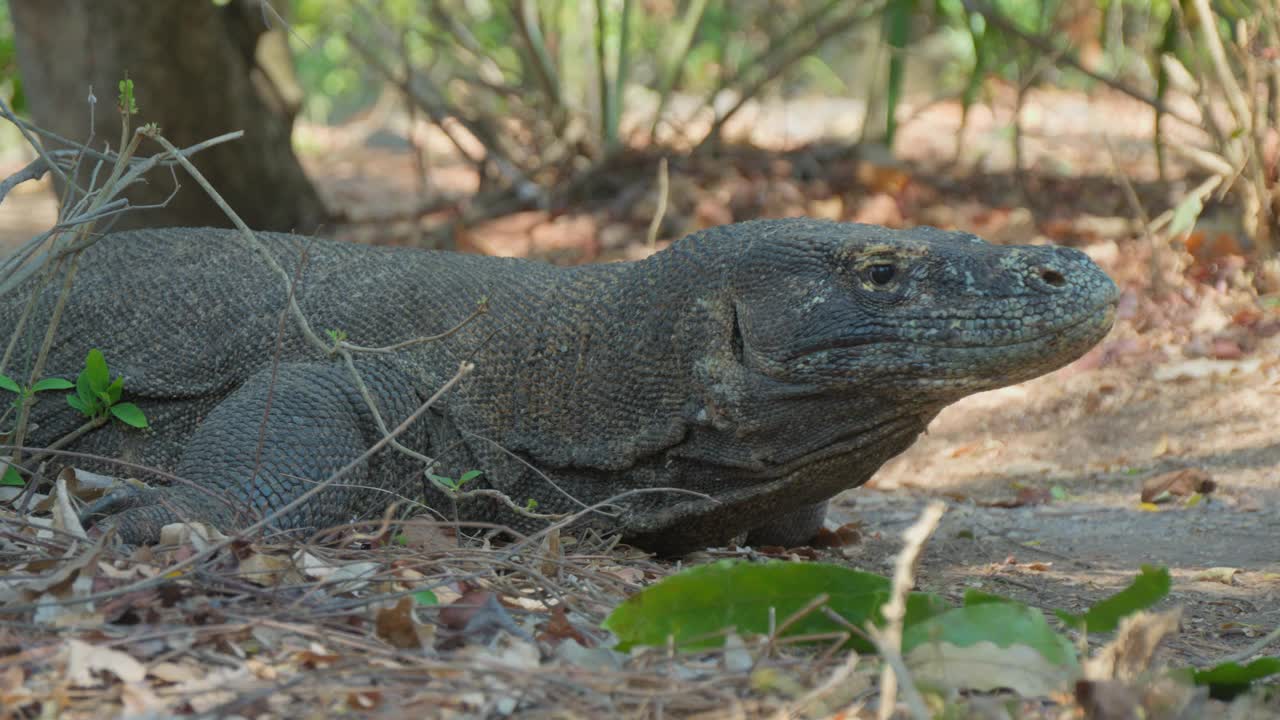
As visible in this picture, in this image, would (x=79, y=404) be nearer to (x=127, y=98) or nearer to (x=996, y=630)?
(x=127, y=98)

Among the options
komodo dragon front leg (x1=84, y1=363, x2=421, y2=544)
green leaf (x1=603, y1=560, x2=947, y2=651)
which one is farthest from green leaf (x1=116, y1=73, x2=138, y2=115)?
green leaf (x1=603, y1=560, x2=947, y2=651)

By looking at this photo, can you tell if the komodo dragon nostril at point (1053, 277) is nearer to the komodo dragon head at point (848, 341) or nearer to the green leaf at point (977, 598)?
the komodo dragon head at point (848, 341)

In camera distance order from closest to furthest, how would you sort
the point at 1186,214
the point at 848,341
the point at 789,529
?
the point at 848,341
the point at 789,529
the point at 1186,214

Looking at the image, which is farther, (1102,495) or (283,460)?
(1102,495)

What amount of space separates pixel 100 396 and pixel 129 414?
10 cm

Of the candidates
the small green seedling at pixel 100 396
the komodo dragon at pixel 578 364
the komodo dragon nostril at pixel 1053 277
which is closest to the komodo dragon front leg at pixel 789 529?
the komodo dragon at pixel 578 364

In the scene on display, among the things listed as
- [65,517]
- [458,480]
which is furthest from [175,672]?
[458,480]

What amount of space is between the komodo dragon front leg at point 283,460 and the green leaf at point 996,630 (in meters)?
1.33

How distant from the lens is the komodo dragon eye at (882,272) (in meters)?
3.19

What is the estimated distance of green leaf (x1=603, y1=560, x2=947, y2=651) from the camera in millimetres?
2338

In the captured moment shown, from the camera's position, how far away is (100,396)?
3732 mm

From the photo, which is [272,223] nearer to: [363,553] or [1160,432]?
[1160,432]

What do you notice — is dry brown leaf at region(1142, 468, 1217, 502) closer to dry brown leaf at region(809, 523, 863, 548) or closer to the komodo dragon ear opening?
dry brown leaf at region(809, 523, 863, 548)

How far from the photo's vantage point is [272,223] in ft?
27.2
